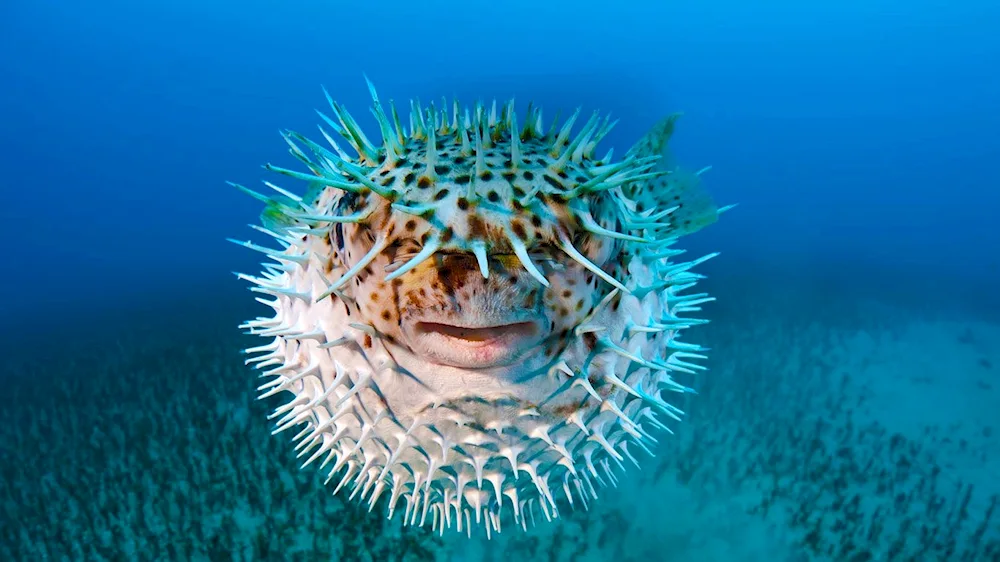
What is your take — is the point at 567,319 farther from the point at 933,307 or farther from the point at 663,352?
the point at 933,307

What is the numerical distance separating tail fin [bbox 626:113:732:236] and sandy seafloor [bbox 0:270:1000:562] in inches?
117

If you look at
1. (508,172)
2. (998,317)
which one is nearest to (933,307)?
(998,317)

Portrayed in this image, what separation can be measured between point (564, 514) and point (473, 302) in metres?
3.56

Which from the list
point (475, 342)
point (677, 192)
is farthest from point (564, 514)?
point (475, 342)

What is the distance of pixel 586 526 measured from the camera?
3965mm

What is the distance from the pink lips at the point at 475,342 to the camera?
0.92m

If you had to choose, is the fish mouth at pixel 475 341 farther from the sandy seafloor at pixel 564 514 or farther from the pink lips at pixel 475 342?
the sandy seafloor at pixel 564 514

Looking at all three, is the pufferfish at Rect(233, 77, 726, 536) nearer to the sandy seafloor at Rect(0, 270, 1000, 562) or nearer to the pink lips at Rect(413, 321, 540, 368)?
the pink lips at Rect(413, 321, 540, 368)

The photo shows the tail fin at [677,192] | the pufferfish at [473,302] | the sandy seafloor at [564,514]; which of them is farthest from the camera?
the sandy seafloor at [564,514]

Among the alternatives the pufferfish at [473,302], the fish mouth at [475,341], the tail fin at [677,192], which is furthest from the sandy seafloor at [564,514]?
the fish mouth at [475,341]

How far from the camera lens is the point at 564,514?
13.0 ft

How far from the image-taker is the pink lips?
918mm

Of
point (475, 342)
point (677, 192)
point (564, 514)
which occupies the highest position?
point (677, 192)

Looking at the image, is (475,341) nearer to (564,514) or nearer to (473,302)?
(473,302)
